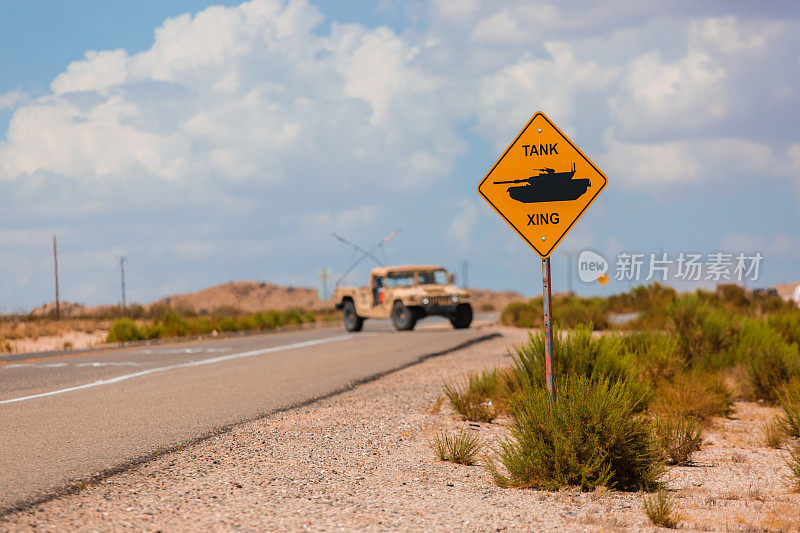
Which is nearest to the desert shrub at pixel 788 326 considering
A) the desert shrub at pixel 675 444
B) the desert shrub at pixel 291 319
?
the desert shrub at pixel 675 444

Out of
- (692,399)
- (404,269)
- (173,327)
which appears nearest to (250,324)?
(173,327)

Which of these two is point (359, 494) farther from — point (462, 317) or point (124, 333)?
point (124, 333)

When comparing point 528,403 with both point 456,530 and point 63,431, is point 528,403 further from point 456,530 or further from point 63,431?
point 63,431

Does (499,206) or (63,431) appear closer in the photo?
(499,206)

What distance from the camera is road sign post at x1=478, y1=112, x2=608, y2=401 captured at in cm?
727

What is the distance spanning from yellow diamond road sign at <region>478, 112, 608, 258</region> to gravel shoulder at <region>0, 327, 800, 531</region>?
227 centimetres

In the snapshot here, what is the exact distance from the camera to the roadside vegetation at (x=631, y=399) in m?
6.24

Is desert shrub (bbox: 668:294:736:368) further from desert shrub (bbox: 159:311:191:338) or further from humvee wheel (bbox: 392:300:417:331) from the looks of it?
desert shrub (bbox: 159:311:191:338)

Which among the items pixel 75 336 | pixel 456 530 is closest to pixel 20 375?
pixel 456 530

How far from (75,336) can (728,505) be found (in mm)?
31052

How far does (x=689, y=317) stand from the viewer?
1622 cm

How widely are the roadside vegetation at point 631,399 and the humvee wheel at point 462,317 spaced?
38.0ft

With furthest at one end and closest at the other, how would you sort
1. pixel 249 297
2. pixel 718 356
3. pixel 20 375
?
1. pixel 249 297
2. pixel 718 356
3. pixel 20 375

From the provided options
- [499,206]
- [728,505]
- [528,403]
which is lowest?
[728,505]
